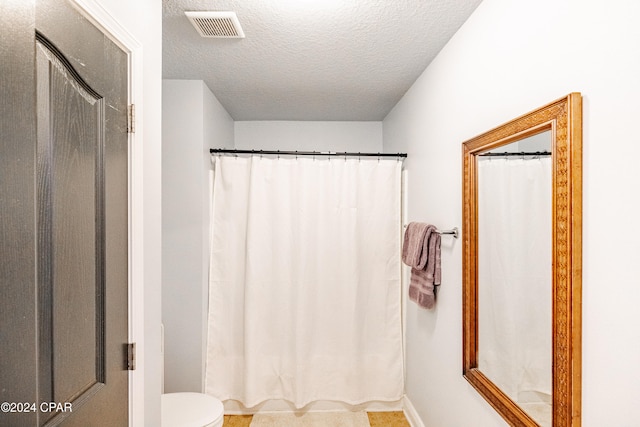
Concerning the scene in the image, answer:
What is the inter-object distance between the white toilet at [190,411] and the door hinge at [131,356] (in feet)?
3.15

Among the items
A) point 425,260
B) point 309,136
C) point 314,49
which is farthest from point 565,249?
point 309,136

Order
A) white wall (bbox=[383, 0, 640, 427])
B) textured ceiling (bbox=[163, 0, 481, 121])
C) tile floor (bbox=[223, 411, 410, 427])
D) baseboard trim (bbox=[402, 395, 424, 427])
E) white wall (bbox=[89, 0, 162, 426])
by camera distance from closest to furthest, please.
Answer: white wall (bbox=[383, 0, 640, 427]) < white wall (bbox=[89, 0, 162, 426]) < textured ceiling (bbox=[163, 0, 481, 121]) < baseboard trim (bbox=[402, 395, 424, 427]) < tile floor (bbox=[223, 411, 410, 427])

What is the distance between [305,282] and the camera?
9.53 ft

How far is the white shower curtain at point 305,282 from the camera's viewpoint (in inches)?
113

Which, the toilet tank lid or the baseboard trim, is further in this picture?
the baseboard trim

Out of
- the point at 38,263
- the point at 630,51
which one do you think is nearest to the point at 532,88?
the point at 630,51

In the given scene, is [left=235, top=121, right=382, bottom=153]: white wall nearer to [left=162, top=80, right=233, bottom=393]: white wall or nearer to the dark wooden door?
[left=162, top=80, right=233, bottom=393]: white wall

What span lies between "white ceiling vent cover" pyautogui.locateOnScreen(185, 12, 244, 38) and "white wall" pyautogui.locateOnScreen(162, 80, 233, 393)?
795mm

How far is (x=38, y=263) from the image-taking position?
785mm

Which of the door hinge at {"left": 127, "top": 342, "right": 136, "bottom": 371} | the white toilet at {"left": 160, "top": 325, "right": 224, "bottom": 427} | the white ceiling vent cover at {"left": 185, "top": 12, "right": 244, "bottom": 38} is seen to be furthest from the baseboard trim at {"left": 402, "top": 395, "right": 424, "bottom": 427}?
the white ceiling vent cover at {"left": 185, "top": 12, "right": 244, "bottom": 38}

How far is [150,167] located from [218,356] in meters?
1.97

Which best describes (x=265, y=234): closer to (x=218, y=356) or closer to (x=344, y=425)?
(x=218, y=356)

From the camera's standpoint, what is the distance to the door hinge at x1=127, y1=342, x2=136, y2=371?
118cm

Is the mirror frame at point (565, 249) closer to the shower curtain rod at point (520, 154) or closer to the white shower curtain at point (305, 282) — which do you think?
the shower curtain rod at point (520, 154)
